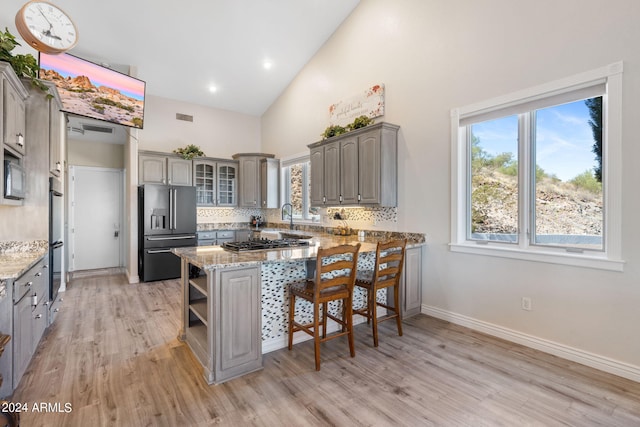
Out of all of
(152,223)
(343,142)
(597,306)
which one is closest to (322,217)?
(343,142)

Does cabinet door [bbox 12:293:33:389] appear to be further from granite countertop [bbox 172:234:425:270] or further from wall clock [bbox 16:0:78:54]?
wall clock [bbox 16:0:78:54]

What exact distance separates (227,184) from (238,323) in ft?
15.2

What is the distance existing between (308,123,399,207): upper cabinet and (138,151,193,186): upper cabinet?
2905mm

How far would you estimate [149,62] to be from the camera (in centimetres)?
511

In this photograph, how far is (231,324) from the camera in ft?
7.48

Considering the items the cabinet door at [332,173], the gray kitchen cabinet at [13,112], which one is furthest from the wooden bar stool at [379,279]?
the gray kitchen cabinet at [13,112]

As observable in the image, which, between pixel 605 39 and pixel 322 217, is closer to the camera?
pixel 605 39

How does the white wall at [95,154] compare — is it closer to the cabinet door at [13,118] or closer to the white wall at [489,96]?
the cabinet door at [13,118]

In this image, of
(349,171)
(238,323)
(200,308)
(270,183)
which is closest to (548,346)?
(238,323)

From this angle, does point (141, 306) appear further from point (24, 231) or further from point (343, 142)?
point (343, 142)

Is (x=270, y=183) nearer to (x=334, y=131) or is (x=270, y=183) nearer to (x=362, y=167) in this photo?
(x=334, y=131)

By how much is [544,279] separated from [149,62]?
6.19 m

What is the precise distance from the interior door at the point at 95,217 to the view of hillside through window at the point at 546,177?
21.5 feet

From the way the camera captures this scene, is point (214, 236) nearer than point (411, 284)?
No
